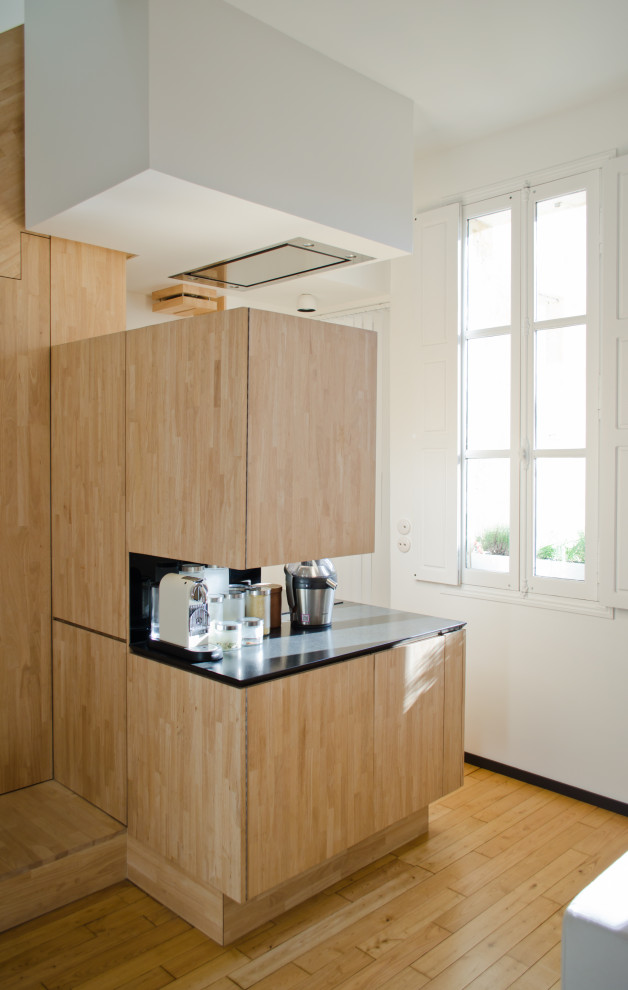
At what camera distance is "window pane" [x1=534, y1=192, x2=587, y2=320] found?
10.8 feet

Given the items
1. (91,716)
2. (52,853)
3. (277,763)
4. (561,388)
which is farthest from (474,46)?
(52,853)

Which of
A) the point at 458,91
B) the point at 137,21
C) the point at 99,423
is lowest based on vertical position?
the point at 99,423

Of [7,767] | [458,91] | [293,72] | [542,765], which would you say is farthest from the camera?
[542,765]

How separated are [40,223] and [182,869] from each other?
230 centimetres

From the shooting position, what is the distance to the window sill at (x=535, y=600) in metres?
3.24

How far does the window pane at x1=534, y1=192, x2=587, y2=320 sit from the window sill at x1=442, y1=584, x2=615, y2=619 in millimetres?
1286

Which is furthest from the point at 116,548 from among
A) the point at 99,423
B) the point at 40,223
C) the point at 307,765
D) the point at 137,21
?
the point at 137,21

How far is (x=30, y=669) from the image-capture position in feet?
9.72

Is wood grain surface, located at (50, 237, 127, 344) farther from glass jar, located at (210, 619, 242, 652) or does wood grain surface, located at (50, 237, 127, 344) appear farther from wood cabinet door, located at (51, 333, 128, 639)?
glass jar, located at (210, 619, 242, 652)

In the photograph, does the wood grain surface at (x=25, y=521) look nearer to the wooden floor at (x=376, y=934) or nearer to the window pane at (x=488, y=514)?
the wooden floor at (x=376, y=934)

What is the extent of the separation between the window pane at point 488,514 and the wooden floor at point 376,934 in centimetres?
129

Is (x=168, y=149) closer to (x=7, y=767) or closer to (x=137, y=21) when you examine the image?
(x=137, y=21)

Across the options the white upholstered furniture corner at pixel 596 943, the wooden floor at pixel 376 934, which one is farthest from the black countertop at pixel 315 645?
the white upholstered furniture corner at pixel 596 943

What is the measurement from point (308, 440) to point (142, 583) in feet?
2.63
